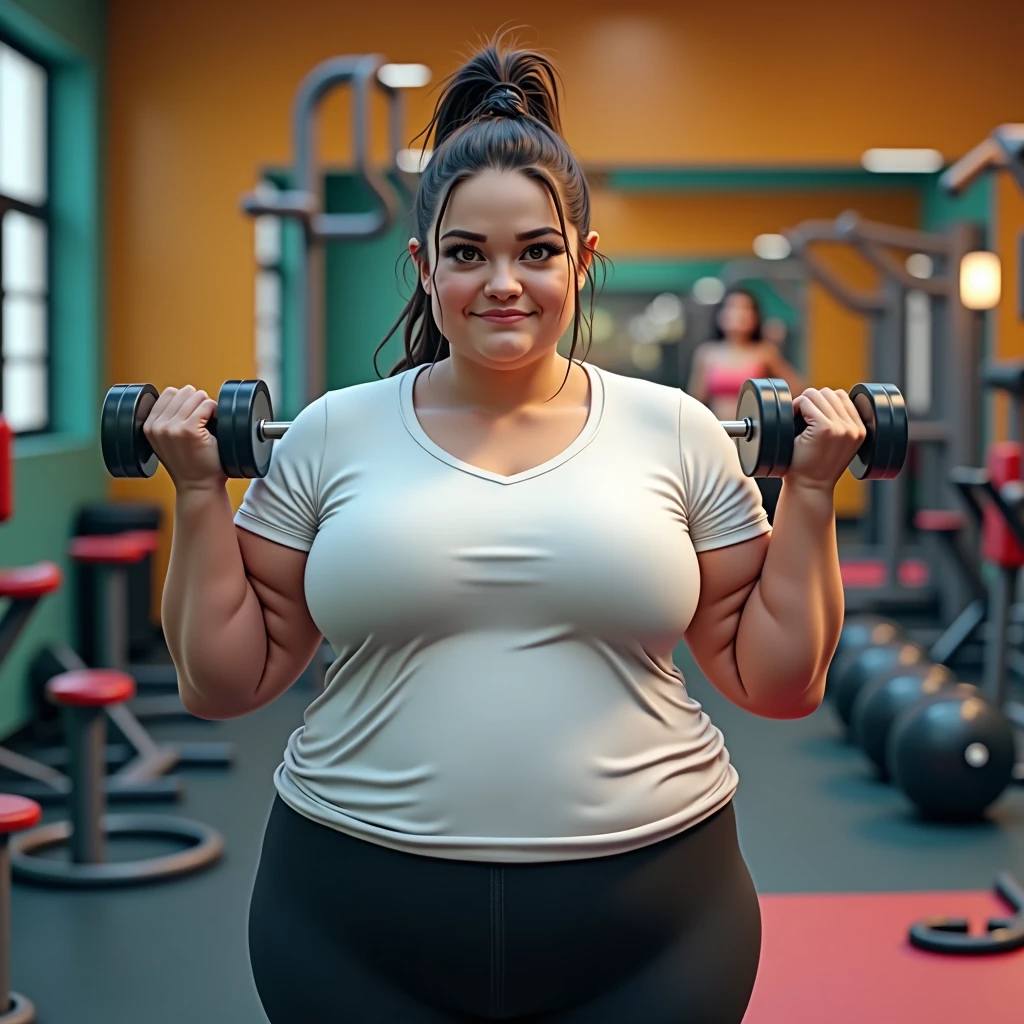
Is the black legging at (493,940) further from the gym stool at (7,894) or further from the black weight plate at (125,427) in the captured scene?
the gym stool at (7,894)

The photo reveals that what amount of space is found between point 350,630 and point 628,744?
21 cm

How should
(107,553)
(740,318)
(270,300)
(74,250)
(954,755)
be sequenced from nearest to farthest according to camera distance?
(954,755) → (107,553) → (74,250) → (740,318) → (270,300)

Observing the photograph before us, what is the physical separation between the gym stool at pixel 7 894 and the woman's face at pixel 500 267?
4.16ft

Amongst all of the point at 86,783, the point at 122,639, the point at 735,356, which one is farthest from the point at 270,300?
the point at 86,783

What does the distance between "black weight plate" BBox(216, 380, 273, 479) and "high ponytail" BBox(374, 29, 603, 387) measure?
0.16 metres

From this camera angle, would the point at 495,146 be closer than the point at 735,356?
Yes

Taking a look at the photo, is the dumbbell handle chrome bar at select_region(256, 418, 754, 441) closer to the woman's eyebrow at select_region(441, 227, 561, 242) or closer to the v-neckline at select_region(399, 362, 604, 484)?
the v-neckline at select_region(399, 362, 604, 484)

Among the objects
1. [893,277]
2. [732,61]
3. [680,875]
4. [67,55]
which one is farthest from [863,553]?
[680,875]

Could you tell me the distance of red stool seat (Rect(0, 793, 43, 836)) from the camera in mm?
2023

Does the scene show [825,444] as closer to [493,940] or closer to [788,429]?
[788,429]

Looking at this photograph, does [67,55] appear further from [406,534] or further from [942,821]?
[406,534]

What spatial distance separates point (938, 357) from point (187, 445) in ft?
16.2

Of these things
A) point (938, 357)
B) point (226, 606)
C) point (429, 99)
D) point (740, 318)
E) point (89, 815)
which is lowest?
point (89, 815)

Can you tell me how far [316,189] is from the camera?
3.88m
